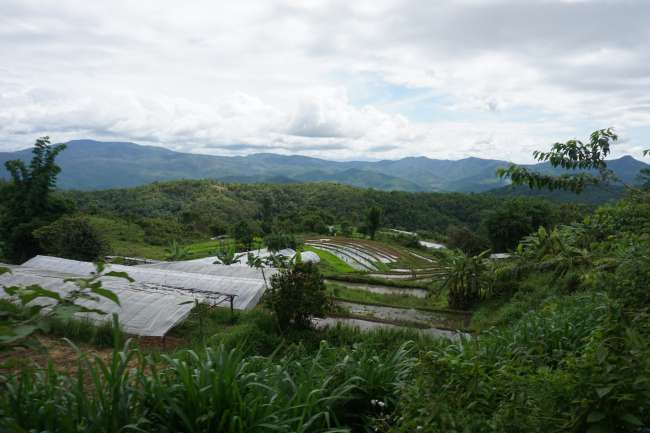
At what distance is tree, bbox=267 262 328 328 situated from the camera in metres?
9.78

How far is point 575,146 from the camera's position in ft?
18.4

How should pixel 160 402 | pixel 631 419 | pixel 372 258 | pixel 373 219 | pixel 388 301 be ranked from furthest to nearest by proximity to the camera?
pixel 373 219
pixel 372 258
pixel 388 301
pixel 160 402
pixel 631 419

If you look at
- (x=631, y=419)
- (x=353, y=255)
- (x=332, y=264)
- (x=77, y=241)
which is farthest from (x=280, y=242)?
(x=631, y=419)

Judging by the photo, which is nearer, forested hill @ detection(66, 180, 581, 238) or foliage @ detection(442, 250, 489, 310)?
foliage @ detection(442, 250, 489, 310)

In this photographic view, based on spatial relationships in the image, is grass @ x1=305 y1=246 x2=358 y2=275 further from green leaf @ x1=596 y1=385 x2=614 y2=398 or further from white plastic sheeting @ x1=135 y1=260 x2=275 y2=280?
green leaf @ x1=596 y1=385 x2=614 y2=398

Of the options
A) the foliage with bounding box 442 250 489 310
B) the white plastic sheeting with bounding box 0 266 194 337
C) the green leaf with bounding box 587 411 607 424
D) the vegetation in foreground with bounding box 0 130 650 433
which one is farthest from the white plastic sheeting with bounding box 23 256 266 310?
the green leaf with bounding box 587 411 607 424

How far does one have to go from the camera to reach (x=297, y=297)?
32.2ft

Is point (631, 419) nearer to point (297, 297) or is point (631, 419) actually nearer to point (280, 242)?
point (297, 297)

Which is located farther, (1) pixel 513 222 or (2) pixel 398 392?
(1) pixel 513 222

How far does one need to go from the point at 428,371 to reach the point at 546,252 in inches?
468

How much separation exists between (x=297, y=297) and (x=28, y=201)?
1218 inches

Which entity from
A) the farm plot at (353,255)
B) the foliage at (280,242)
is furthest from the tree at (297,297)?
the foliage at (280,242)

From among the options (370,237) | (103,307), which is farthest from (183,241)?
(103,307)

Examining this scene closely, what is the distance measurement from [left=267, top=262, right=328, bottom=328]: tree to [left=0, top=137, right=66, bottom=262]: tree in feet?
94.1
